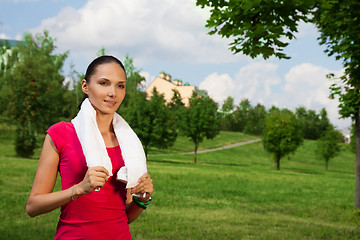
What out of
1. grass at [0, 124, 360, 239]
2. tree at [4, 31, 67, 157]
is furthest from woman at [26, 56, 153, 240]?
tree at [4, 31, 67, 157]

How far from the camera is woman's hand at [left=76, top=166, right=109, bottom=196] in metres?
2.20

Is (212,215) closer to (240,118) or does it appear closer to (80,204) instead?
(80,204)

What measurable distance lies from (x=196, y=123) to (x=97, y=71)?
144 feet

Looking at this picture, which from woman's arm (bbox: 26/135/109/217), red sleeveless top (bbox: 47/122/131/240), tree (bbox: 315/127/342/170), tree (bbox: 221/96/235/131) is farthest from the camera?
tree (bbox: 221/96/235/131)

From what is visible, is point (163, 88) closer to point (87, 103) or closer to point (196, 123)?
point (196, 123)

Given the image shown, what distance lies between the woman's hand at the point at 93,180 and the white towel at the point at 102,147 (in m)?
0.09

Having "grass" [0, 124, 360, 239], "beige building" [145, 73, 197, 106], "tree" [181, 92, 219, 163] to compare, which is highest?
"beige building" [145, 73, 197, 106]

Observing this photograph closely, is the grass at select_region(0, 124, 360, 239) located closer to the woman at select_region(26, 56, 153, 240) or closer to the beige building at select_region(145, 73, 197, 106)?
the woman at select_region(26, 56, 153, 240)

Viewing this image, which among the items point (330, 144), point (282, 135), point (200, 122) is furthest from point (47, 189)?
point (330, 144)

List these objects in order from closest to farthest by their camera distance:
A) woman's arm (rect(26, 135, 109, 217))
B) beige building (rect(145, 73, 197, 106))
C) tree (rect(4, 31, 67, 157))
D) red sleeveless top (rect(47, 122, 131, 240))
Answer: woman's arm (rect(26, 135, 109, 217)), red sleeveless top (rect(47, 122, 131, 240)), tree (rect(4, 31, 67, 157)), beige building (rect(145, 73, 197, 106))

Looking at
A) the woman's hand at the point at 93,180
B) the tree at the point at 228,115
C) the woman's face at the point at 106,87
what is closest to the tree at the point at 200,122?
the woman's face at the point at 106,87

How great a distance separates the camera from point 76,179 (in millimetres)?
2482

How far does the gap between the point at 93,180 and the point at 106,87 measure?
27.9 inches

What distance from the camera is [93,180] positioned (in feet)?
7.20
